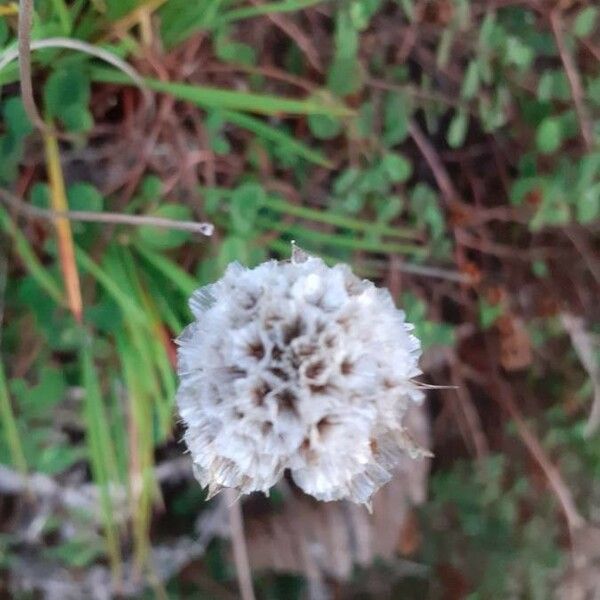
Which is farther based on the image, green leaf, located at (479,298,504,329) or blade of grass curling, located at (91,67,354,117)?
green leaf, located at (479,298,504,329)

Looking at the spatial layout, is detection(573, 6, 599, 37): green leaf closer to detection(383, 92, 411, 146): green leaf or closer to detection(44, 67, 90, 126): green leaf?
detection(383, 92, 411, 146): green leaf

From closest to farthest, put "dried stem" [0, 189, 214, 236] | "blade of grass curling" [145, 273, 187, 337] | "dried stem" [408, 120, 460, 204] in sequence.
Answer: "dried stem" [0, 189, 214, 236] → "blade of grass curling" [145, 273, 187, 337] → "dried stem" [408, 120, 460, 204]

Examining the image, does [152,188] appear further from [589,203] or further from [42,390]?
[589,203]

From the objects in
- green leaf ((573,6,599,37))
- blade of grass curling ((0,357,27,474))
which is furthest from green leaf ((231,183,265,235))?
green leaf ((573,6,599,37))

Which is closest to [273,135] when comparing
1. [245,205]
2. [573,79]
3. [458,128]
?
[245,205]

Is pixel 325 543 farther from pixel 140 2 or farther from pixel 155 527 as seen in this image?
pixel 140 2

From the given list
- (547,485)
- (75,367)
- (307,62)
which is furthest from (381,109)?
(547,485)

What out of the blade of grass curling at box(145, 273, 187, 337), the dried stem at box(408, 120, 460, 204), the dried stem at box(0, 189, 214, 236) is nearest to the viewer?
the dried stem at box(0, 189, 214, 236)

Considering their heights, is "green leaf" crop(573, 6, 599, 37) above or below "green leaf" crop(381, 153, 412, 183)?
above
